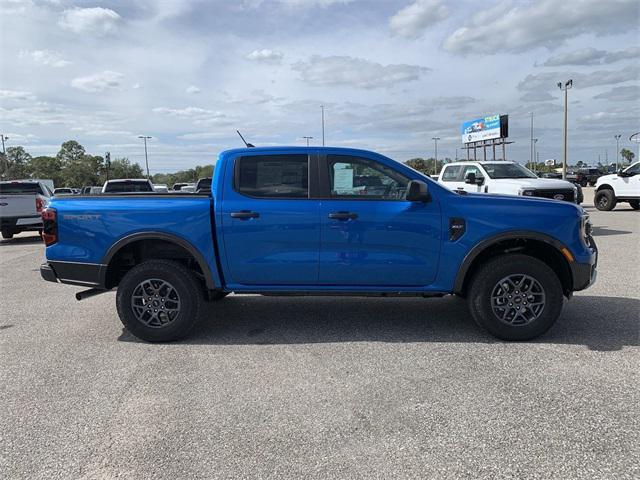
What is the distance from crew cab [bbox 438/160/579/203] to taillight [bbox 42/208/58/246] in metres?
9.11

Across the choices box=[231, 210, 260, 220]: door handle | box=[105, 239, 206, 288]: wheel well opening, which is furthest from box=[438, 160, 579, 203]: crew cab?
box=[105, 239, 206, 288]: wheel well opening

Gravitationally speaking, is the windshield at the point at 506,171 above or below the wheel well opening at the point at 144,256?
above

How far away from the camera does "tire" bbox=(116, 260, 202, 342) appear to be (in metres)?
4.91

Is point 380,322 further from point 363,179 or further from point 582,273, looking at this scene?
point 582,273

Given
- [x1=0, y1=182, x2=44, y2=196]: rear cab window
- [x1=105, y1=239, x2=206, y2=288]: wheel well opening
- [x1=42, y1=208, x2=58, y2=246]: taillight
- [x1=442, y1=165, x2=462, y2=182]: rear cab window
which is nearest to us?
[x1=42, y1=208, x2=58, y2=246]: taillight

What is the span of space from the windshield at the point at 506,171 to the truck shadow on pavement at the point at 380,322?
7652 mm

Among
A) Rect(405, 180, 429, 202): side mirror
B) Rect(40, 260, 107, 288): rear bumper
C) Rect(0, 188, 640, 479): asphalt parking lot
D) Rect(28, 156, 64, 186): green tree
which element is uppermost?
Rect(28, 156, 64, 186): green tree

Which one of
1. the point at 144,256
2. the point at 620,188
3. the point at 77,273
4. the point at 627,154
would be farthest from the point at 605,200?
the point at 627,154

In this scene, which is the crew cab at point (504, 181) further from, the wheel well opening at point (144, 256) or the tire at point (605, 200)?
the wheel well opening at point (144, 256)

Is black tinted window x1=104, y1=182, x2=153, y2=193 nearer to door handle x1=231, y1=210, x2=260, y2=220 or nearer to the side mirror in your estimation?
door handle x1=231, y1=210, x2=260, y2=220

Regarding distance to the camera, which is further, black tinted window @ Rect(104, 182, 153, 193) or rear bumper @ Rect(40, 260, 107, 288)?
black tinted window @ Rect(104, 182, 153, 193)

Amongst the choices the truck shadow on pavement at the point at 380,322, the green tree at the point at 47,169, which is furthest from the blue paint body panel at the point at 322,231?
the green tree at the point at 47,169

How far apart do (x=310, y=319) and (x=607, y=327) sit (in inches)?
121

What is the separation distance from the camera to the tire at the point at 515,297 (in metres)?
4.71
